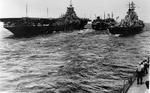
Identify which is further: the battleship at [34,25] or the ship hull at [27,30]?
the battleship at [34,25]

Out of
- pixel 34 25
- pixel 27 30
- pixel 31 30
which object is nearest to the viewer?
pixel 27 30

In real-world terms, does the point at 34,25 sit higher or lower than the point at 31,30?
higher

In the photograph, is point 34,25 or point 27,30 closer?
point 27,30

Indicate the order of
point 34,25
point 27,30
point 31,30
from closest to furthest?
point 27,30, point 31,30, point 34,25

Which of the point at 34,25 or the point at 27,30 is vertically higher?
the point at 34,25

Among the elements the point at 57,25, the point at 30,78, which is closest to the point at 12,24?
the point at 57,25

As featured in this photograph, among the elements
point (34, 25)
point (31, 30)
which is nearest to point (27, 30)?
point (31, 30)

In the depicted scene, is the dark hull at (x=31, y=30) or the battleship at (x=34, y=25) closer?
the dark hull at (x=31, y=30)

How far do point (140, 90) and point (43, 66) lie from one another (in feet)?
58.3

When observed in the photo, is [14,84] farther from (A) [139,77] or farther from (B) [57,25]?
(B) [57,25]

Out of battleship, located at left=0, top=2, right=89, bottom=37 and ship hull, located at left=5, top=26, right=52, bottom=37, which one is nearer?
ship hull, located at left=5, top=26, right=52, bottom=37

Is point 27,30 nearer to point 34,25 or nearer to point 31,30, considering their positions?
point 31,30

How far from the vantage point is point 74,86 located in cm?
2295

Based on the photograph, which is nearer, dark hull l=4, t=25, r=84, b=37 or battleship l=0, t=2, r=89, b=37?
dark hull l=4, t=25, r=84, b=37
